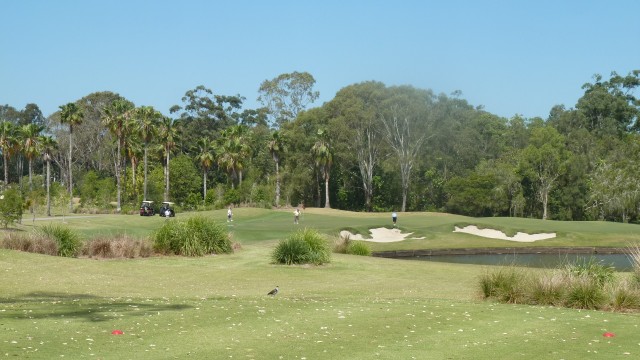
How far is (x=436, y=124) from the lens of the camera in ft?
324

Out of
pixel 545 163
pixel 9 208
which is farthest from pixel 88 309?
pixel 545 163

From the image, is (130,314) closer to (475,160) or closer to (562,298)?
(562,298)

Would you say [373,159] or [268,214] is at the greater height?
[373,159]

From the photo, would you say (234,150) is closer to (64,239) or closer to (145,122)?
(145,122)

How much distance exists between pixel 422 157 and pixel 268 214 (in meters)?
29.1

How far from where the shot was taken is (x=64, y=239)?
Answer: 30234 millimetres

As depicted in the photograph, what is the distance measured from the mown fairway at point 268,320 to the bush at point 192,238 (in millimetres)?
5203

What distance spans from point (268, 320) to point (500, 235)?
146 ft

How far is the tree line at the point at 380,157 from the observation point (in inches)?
3356

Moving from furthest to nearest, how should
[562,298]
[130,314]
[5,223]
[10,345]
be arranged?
[5,223]
[562,298]
[130,314]
[10,345]

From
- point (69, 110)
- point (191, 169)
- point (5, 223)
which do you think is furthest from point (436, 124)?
point (5, 223)

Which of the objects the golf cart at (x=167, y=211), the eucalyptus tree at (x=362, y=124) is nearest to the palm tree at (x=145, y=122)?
the golf cart at (x=167, y=211)

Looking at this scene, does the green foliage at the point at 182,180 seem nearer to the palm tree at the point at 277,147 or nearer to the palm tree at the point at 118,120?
the palm tree at the point at 118,120

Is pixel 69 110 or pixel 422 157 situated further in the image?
pixel 422 157
